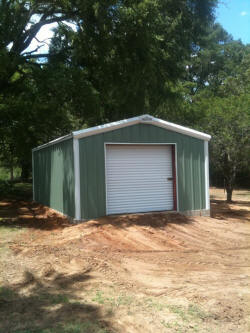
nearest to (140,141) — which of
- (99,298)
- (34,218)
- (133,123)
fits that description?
(133,123)

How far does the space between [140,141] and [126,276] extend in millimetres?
5161

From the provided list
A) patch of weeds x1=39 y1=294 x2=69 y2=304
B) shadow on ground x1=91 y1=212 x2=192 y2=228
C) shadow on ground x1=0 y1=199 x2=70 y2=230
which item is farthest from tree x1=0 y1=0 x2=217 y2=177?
patch of weeds x1=39 y1=294 x2=69 y2=304

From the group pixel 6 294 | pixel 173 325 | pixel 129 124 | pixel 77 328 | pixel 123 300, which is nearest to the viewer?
pixel 77 328

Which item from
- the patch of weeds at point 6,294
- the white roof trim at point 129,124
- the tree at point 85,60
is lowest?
the patch of weeds at point 6,294

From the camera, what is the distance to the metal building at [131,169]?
9.06 metres

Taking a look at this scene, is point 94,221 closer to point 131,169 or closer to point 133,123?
point 131,169

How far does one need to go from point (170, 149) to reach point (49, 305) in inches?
281

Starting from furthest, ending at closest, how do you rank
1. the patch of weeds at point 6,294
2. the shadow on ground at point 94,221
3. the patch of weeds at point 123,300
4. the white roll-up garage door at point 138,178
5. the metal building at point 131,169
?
the white roll-up garage door at point 138,178 < the metal building at point 131,169 < the shadow on ground at point 94,221 < the patch of weeds at point 6,294 < the patch of weeds at point 123,300

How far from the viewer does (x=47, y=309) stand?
3.96 meters

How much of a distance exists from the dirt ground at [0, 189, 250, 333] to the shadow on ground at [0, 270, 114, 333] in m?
0.01

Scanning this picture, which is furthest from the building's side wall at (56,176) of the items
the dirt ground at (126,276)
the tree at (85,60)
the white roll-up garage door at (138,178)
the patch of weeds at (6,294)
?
the patch of weeds at (6,294)

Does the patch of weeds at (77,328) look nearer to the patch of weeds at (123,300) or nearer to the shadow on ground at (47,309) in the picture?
the shadow on ground at (47,309)

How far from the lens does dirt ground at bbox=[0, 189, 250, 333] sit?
370 cm

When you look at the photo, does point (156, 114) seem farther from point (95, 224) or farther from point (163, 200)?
point (95, 224)
